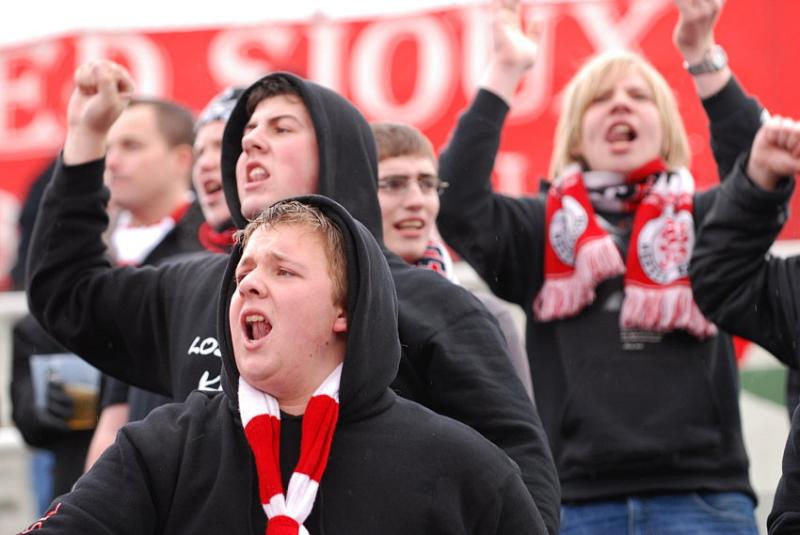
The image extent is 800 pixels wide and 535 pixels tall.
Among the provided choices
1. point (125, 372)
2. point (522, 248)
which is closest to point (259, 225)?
point (125, 372)

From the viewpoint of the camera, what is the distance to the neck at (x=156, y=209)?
5844 mm

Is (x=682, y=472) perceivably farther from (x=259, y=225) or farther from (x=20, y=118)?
(x=20, y=118)

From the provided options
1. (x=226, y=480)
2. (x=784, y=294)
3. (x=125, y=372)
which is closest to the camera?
(x=226, y=480)

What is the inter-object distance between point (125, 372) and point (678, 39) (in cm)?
210

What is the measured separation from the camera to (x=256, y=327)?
2994 millimetres

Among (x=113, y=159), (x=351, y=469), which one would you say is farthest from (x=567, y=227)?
(x=351, y=469)

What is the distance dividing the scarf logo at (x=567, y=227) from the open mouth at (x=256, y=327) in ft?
6.99

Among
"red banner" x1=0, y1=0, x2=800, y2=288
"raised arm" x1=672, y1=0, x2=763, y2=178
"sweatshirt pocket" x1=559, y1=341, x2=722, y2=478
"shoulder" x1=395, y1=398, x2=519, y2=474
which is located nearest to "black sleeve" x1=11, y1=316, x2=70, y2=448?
"sweatshirt pocket" x1=559, y1=341, x2=722, y2=478

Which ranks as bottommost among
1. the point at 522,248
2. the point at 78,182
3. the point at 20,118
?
the point at 20,118

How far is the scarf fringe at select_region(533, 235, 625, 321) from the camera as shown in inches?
191

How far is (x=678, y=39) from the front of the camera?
16.1ft

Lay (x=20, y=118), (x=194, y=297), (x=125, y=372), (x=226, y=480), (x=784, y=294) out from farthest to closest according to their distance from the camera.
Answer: (x=20, y=118) < (x=784, y=294) < (x=125, y=372) < (x=194, y=297) < (x=226, y=480)

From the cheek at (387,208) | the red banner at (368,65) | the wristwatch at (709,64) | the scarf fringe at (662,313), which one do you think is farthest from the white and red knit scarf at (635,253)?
the red banner at (368,65)

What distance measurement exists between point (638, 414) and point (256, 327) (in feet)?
6.59
